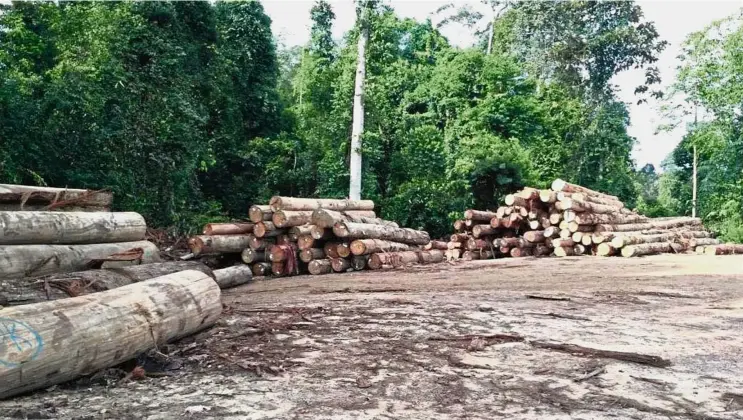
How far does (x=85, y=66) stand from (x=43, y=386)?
13.2 metres

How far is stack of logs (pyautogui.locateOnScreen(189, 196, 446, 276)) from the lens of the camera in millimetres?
10312

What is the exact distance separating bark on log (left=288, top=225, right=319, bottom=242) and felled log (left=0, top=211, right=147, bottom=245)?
3.25 metres

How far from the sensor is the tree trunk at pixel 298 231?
10.6 metres

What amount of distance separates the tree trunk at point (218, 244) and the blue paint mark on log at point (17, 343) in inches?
270

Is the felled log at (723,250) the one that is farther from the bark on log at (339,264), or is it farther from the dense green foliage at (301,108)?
the bark on log at (339,264)

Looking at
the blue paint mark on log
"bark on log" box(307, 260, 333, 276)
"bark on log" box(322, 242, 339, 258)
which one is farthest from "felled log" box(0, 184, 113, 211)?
"bark on log" box(322, 242, 339, 258)

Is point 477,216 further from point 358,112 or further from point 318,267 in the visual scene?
point 358,112

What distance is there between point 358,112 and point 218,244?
30.3 feet

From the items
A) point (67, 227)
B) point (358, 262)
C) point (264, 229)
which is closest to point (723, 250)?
point (358, 262)

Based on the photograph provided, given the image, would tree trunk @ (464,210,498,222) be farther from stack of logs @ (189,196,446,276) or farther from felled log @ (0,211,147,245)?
felled log @ (0,211,147,245)

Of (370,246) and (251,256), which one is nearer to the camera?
(251,256)

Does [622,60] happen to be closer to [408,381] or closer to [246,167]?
[246,167]

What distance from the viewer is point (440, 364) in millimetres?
3471

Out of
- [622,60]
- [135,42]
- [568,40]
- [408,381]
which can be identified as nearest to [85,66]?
[135,42]
